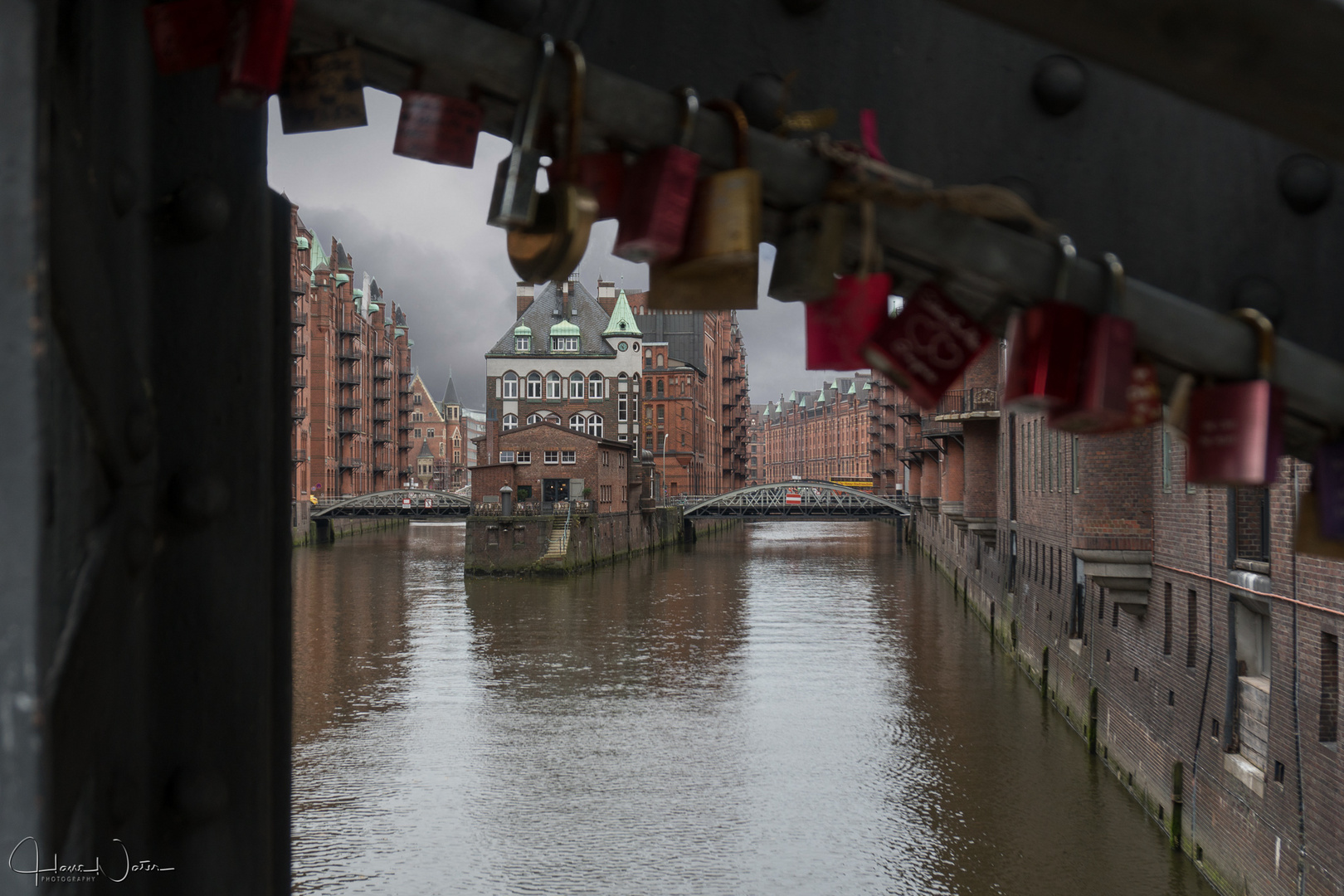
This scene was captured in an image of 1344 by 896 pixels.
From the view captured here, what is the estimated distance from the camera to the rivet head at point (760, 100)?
2.16m

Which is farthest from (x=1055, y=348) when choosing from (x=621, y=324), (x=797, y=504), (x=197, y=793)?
(x=621, y=324)

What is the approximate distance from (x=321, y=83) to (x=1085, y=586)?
18.0m

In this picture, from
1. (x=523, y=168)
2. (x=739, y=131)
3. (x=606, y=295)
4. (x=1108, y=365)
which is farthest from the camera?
(x=606, y=295)

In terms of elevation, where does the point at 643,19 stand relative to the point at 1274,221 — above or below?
above

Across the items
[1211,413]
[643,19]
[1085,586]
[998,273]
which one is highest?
[643,19]

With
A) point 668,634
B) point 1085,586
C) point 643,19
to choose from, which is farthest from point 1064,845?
point 668,634

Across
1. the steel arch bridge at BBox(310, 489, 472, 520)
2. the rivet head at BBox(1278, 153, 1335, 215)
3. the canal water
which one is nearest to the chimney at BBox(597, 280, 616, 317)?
the steel arch bridge at BBox(310, 489, 472, 520)

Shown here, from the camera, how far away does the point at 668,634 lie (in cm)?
2991

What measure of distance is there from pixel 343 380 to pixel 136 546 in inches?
2961

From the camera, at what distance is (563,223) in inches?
65.6

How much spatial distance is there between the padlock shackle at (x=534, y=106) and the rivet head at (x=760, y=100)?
0.53m

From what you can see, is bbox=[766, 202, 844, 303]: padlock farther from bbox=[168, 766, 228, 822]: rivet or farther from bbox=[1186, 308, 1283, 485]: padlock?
bbox=[168, 766, 228, 822]: rivet

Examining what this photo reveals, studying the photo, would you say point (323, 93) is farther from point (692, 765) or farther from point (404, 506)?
point (404, 506)

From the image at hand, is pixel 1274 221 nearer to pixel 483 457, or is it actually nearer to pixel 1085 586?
pixel 1085 586
